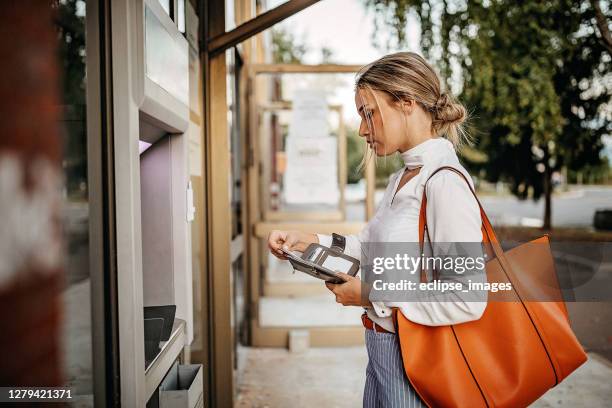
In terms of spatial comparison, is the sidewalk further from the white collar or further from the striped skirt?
the white collar

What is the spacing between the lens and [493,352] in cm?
138

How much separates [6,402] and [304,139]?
4.30 metres

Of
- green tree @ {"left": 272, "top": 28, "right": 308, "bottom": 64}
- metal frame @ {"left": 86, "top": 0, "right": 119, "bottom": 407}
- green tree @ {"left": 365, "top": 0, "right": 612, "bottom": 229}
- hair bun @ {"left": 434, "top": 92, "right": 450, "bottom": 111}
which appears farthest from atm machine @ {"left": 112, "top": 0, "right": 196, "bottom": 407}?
green tree @ {"left": 272, "top": 28, "right": 308, "bottom": 64}

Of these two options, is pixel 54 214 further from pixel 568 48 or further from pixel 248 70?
pixel 568 48

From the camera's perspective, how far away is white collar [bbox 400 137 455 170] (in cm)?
151

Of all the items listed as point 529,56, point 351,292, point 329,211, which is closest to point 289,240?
point 351,292

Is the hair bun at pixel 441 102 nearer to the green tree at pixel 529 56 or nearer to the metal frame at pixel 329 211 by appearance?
the green tree at pixel 529 56

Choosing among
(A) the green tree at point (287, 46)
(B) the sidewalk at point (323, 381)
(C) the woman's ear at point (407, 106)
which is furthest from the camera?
(A) the green tree at point (287, 46)

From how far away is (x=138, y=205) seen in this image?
1.53m

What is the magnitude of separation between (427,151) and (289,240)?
59 centimetres

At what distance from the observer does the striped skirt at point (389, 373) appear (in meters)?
1.48

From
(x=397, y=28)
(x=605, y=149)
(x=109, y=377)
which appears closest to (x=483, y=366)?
(x=109, y=377)

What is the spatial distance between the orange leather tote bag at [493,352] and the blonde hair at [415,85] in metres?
0.25

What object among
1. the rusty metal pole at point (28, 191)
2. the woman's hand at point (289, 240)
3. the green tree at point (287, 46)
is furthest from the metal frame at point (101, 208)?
the green tree at point (287, 46)
